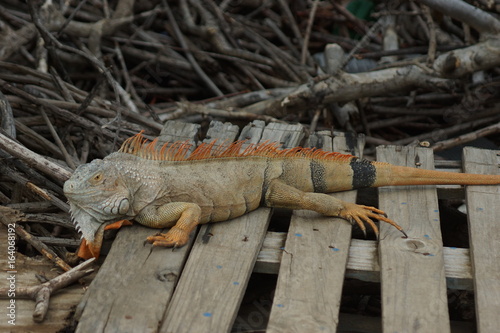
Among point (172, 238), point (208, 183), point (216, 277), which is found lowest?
point (216, 277)

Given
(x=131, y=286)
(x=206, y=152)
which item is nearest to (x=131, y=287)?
(x=131, y=286)

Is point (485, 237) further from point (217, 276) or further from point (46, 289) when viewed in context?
point (46, 289)

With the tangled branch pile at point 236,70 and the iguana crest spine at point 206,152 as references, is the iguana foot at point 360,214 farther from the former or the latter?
the tangled branch pile at point 236,70

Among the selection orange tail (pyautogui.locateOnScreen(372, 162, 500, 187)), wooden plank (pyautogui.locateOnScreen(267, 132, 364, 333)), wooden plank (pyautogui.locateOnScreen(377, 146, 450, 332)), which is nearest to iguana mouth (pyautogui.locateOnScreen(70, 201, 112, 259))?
wooden plank (pyautogui.locateOnScreen(267, 132, 364, 333))

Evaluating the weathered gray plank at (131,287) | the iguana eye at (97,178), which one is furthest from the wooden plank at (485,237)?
the iguana eye at (97,178)

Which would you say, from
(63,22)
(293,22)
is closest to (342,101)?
(293,22)
